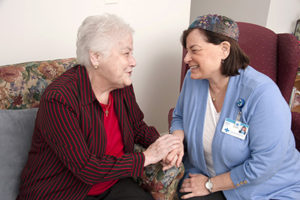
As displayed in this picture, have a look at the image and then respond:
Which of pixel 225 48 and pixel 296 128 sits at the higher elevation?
pixel 225 48

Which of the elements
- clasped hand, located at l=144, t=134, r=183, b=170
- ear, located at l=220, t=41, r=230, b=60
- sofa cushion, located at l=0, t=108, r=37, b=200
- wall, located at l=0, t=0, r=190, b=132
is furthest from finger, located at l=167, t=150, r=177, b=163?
wall, located at l=0, t=0, r=190, b=132

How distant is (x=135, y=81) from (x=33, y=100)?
95 cm

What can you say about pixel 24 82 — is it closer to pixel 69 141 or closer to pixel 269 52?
pixel 69 141

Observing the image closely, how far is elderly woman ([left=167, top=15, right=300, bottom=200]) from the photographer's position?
1.13 meters

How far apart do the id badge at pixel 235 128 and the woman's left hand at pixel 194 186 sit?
12.8 inches

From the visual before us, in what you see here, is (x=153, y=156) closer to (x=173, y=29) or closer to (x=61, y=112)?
(x=61, y=112)

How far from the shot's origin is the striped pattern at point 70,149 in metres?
1.00

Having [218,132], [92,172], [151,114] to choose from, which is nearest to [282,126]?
[218,132]

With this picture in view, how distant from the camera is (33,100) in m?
1.29

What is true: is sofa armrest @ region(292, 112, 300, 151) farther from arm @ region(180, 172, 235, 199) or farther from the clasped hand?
the clasped hand

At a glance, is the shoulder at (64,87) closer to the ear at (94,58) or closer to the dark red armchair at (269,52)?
the ear at (94,58)

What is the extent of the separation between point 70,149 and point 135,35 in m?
1.19

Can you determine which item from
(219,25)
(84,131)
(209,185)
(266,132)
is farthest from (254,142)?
(84,131)

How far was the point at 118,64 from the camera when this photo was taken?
1.13 m
